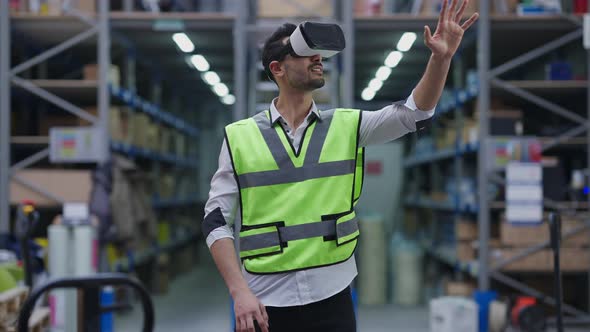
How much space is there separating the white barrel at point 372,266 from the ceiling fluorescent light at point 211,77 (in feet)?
12.3

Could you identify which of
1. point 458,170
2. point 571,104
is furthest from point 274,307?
point 571,104

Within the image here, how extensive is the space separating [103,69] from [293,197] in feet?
16.4

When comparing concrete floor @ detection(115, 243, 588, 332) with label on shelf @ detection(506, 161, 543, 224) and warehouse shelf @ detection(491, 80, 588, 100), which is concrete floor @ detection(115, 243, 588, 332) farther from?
warehouse shelf @ detection(491, 80, 588, 100)

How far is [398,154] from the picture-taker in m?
10.9

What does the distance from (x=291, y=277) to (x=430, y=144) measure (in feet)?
24.5

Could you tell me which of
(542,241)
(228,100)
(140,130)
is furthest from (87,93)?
(228,100)

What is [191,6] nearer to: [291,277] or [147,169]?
[147,169]

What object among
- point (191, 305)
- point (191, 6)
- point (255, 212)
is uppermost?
point (191, 6)

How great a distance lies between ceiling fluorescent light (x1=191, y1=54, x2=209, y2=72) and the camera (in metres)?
8.65

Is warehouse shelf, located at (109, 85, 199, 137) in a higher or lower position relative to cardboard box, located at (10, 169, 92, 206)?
higher

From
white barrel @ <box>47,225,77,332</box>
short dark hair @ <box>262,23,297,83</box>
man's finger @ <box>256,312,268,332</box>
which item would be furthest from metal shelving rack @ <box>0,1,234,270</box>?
man's finger @ <box>256,312,268,332</box>

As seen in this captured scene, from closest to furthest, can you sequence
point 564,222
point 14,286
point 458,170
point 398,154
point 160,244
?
point 14,286
point 564,222
point 458,170
point 160,244
point 398,154

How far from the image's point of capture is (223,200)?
1966 mm

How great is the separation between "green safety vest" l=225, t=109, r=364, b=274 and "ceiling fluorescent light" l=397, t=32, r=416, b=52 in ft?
16.6
